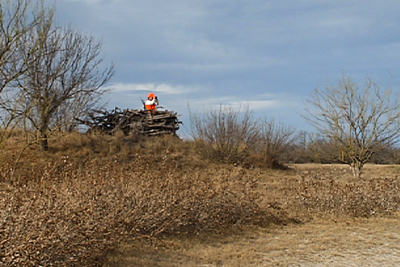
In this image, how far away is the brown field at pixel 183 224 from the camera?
176 inches

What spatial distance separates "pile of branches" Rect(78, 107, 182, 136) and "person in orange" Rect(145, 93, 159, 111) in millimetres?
207

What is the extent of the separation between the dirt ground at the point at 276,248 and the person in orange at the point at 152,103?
12.1 metres

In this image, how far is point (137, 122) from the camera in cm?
1853

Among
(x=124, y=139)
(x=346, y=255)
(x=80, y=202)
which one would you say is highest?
(x=124, y=139)

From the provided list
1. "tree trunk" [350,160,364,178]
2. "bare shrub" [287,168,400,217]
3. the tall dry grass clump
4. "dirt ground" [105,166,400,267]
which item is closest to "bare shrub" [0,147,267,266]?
the tall dry grass clump

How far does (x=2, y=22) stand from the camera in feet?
33.5

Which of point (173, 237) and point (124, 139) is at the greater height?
point (124, 139)

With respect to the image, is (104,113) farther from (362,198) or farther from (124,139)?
(362,198)

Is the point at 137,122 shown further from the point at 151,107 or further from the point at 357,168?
the point at 357,168

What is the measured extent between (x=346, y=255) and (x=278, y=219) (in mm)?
2207

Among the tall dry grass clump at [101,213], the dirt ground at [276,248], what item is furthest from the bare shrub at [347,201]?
the tall dry grass clump at [101,213]

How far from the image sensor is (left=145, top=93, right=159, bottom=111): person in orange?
18828mm

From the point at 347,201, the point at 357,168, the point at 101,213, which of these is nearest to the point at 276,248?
the point at 101,213

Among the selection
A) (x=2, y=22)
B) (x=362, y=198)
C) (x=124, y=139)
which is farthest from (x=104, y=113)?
(x=362, y=198)
